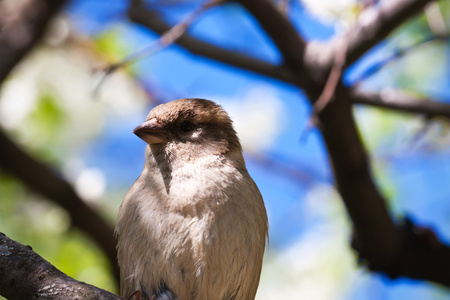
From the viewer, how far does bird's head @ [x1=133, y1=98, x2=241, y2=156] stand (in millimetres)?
4242

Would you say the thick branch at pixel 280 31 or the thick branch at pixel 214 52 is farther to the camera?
the thick branch at pixel 214 52

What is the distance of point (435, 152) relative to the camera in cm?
764

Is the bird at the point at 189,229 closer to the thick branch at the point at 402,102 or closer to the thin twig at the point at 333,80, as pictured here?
the thin twig at the point at 333,80

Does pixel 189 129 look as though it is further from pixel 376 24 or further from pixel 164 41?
pixel 376 24

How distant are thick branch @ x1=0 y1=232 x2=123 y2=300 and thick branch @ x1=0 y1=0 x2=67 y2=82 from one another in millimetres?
2971

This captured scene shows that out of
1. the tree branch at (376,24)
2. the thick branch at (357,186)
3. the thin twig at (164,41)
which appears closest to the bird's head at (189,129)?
the thin twig at (164,41)

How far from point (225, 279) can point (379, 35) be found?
2.39 m

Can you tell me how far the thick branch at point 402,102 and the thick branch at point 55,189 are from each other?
268cm

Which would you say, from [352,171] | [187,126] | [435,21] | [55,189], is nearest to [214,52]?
[187,126]

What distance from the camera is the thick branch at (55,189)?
18.9 ft

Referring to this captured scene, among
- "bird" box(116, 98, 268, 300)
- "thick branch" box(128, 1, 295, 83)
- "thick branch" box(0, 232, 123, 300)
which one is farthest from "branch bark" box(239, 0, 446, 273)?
"thick branch" box(0, 232, 123, 300)

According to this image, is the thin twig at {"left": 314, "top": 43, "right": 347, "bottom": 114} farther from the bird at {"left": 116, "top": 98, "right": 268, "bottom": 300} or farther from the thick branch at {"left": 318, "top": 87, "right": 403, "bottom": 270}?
the bird at {"left": 116, "top": 98, "right": 268, "bottom": 300}

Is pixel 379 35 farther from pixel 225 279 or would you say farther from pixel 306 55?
pixel 225 279

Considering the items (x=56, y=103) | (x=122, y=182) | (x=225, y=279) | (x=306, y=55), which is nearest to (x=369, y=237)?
(x=306, y=55)
